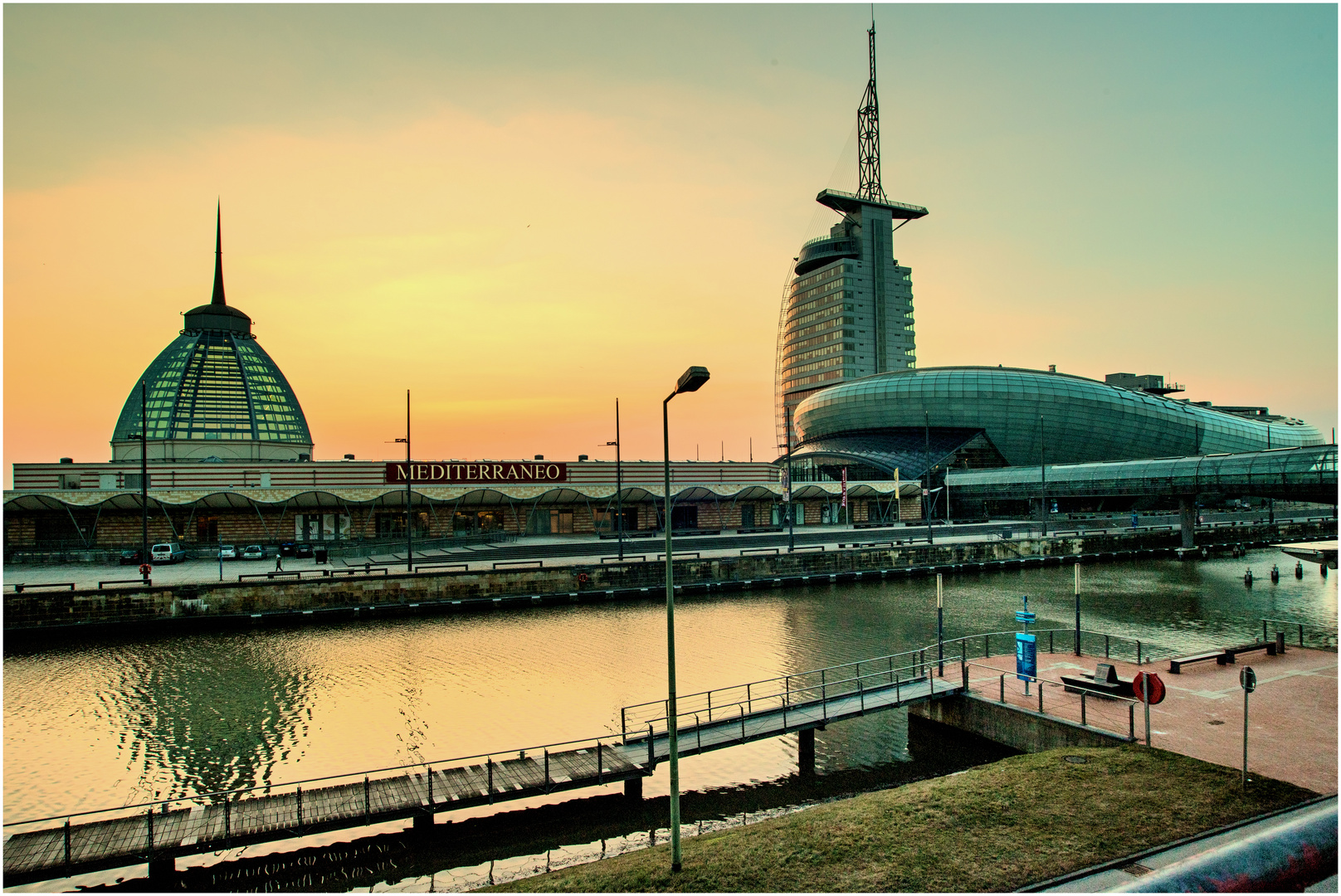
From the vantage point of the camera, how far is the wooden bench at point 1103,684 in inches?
870

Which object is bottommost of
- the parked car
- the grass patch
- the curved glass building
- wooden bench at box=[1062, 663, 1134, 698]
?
the grass patch

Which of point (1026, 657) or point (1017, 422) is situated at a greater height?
point (1017, 422)

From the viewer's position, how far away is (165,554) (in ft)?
189

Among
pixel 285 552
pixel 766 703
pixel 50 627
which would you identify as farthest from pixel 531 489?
pixel 766 703

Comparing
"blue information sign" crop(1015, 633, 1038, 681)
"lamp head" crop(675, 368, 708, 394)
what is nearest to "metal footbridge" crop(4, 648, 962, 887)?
"blue information sign" crop(1015, 633, 1038, 681)

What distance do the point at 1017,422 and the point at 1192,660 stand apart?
11204 cm

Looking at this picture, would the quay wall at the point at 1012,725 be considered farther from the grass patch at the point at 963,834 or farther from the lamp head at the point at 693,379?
the lamp head at the point at 693,379

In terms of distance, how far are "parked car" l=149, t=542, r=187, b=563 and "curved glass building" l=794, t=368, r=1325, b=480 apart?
91.3 m

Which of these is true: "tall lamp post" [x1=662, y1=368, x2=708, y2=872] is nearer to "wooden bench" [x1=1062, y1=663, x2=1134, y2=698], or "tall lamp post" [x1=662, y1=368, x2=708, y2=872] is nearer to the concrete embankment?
"wooden bench" [x1=1062, y1=663, x2=1134, y2=698]

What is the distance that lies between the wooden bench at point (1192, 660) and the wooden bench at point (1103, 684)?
2380 millimetres

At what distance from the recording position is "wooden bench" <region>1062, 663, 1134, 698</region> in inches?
870

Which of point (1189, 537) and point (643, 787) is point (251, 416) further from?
point (1189, 537)

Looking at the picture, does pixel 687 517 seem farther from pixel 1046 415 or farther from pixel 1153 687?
pixel 1153 687

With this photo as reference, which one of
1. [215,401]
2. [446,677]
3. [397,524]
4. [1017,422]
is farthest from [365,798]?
[1017,422]
